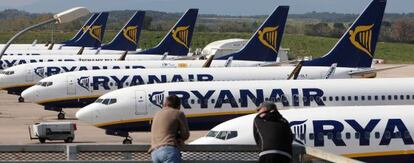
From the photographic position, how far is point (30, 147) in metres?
18.3

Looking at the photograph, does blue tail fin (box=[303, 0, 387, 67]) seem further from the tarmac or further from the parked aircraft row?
the tarmac

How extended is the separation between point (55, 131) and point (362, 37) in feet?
62.1

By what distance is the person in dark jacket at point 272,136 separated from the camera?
1816 cm

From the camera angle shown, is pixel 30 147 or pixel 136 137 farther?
pixel 136 137

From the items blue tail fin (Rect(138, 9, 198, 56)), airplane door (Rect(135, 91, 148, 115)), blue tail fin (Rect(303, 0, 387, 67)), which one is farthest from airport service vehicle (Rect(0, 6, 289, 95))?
airplane door (Rect(135, 91, 148, 115))

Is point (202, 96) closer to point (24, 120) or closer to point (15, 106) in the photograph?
point (24, 120)

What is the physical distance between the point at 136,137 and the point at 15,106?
86.8ft

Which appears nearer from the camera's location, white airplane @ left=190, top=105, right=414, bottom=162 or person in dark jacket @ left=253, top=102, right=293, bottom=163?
person in dark jacket @ left=253, top=102, right=293, bottom=163

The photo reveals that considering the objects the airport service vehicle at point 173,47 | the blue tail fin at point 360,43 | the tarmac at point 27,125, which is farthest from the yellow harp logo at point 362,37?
the airport service vehicle at point 173,47

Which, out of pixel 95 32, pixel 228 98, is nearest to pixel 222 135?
pixel 228 98

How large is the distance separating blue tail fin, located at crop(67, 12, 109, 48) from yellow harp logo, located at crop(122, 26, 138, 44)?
15.4 meters

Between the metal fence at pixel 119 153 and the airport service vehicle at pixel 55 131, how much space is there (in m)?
28.4

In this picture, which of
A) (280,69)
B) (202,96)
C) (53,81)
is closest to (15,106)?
(53,81)

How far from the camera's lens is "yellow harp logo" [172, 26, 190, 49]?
3324 inches
